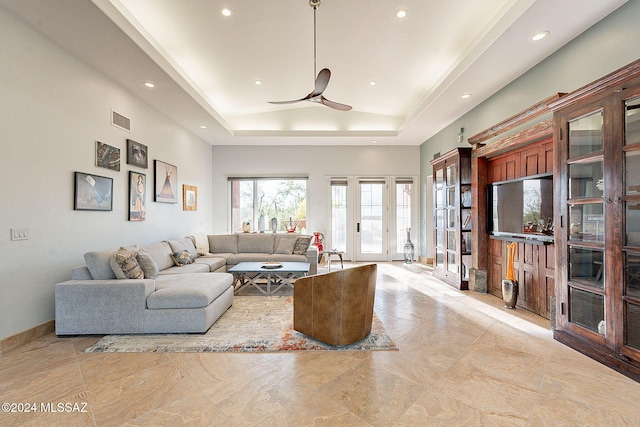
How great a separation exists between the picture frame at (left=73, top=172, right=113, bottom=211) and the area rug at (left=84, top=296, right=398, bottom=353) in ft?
5.32

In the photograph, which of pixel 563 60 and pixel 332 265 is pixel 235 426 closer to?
pixel 563 60

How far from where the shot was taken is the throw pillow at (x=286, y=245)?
6.09 m

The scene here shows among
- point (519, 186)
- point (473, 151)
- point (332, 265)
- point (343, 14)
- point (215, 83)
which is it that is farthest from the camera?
point (332, 265)

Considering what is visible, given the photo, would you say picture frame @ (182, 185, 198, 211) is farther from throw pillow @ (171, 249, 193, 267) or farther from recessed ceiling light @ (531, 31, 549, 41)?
recessed ceiling light @ (531, 31, 549, 41)

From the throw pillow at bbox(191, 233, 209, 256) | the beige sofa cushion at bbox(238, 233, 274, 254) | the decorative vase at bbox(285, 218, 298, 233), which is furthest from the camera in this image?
the decorative vase at bbox(285, 218, 298, 233)

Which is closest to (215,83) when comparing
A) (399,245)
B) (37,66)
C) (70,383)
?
(37,66)

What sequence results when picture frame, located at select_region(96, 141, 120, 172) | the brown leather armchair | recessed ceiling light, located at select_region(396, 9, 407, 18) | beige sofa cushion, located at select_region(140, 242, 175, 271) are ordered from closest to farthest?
the brown leather armchair
recessed ceiling light, located at select_region(396, 9, 407, 18)
picture frame, located at select_region(96, 141, 120, 172)
beige sofa cushion, located at select_region(140, 242, 175, 271)

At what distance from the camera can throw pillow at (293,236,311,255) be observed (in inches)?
233

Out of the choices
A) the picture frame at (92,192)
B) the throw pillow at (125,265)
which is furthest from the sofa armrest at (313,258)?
the picture frame at (92,192)

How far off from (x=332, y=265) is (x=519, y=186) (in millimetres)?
4412

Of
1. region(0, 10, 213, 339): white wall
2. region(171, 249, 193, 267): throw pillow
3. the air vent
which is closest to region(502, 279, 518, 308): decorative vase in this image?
region(171, 249, 193, 267): throw pillow

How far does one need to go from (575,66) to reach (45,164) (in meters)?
5.59

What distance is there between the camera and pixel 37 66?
10.1 feet

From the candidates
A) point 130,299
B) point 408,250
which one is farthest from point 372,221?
point 130,299
